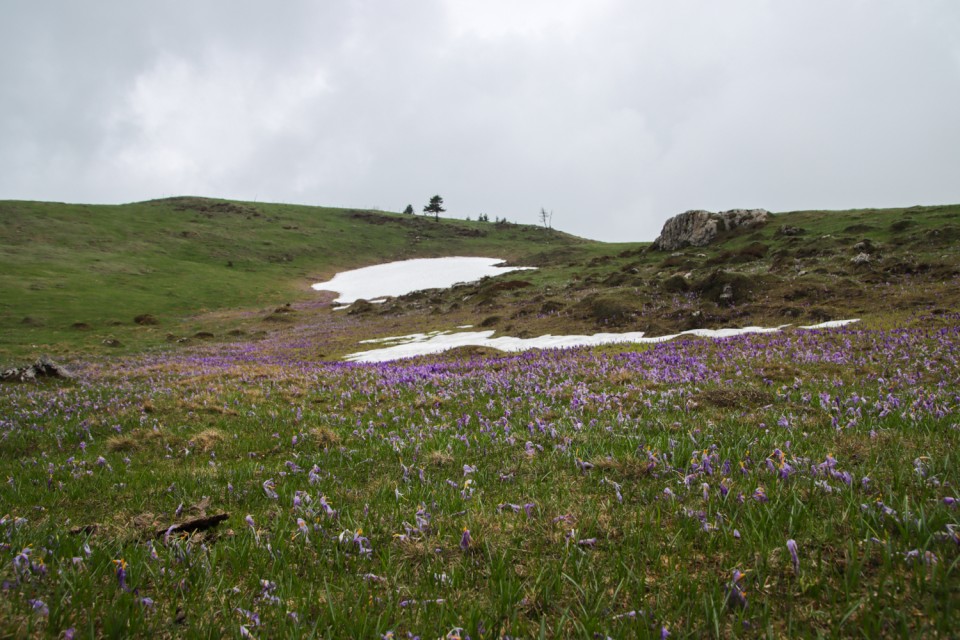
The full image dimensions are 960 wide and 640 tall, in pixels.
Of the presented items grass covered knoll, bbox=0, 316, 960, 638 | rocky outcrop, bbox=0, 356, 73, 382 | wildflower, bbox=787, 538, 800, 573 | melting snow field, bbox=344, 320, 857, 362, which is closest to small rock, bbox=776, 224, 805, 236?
melting snow field, bbox=344, 320, 857, 362

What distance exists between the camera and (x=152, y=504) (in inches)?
190

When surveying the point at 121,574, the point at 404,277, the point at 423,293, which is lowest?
the point at 121,574

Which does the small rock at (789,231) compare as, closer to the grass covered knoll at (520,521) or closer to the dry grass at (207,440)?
the grass covered knoll at (520,521)

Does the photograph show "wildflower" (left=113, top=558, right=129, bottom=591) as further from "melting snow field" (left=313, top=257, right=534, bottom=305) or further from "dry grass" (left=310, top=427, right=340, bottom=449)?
"melting snow field" (left=313, top=257, right=534, bottom=305)

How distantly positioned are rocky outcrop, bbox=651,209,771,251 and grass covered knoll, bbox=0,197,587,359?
196 feet

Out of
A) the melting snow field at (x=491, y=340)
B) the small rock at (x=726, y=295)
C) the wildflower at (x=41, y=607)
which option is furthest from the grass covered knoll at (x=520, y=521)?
the small rock at (x=726, y=295)

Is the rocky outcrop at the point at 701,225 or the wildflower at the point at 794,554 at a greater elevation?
the rocky outcrop at the point at 701,225

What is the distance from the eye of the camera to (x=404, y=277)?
303 feet

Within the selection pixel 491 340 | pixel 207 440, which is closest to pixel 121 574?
pixel 207 440

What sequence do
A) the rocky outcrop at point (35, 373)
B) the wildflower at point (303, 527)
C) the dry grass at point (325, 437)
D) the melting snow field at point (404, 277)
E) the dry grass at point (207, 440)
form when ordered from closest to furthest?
the wildflower at point (303, 527)
the dry grass at point (325, 437)
the dry grass at point (207, 440)
the rocky outcrop at point (35, 373)
the melting snow field at point (404, 277)

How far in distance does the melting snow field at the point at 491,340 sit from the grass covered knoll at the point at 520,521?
1143cm

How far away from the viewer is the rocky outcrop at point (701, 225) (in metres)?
63.6

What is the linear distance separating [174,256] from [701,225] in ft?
338

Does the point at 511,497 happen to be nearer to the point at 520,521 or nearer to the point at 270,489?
the point at 520,521
